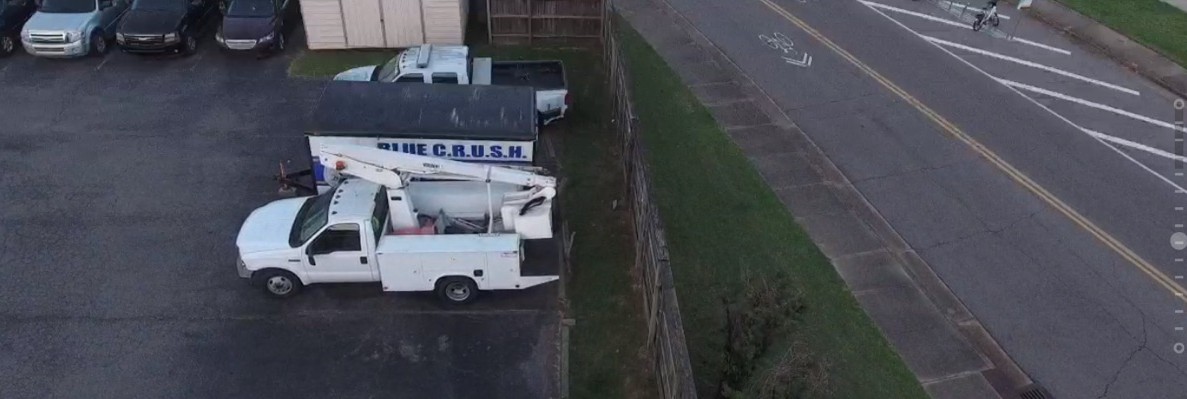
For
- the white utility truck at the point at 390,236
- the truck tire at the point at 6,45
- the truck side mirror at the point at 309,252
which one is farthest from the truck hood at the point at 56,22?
the truck side mirror at the point at 309,252

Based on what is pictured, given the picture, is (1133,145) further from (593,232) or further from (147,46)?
(147,46)

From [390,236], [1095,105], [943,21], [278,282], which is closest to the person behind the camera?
[390,236]

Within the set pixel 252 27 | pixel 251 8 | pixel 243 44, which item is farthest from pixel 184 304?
pixel 251 8

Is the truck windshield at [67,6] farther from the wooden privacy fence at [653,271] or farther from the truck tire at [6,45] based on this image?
the wooden privacy fence at [653,271]

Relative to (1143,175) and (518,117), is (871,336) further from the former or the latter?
(1143,175)

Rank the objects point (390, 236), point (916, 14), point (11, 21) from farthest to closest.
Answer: point (916, 14) < point (11, 21) < point (390, 236)

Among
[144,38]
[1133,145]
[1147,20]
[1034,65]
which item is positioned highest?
[1147,20]

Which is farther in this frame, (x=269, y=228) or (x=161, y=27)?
(x=161, y=27)
